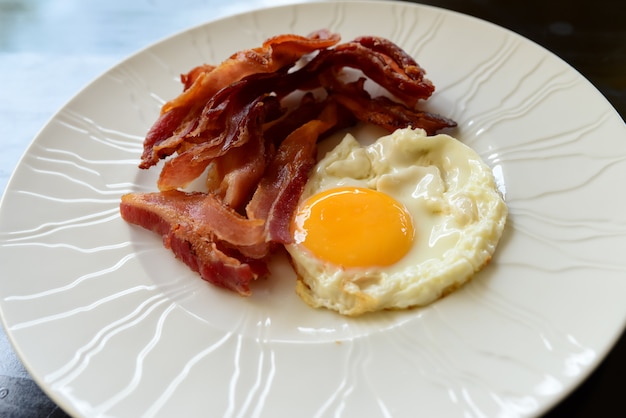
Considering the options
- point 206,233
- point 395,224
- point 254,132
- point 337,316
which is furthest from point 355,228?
point 254,132

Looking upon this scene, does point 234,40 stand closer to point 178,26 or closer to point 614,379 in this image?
point 178,26

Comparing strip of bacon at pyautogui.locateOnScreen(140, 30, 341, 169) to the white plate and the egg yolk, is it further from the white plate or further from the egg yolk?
the egg yolk

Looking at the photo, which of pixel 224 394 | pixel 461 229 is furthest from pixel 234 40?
pixel 224 394

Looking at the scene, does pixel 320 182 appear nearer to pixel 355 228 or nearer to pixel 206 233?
pixel 355 228

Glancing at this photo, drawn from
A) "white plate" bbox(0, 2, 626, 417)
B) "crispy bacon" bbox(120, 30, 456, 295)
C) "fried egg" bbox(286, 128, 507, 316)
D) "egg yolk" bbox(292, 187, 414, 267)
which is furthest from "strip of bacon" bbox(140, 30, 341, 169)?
"egg yolk" bbox(292, 187, 414, 267)

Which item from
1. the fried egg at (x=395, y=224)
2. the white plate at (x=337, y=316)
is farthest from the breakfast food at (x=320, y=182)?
the white plate at (x=337, y=316)

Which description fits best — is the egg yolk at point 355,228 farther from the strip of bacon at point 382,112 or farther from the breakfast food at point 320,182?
the strip of bacon at point 382,112

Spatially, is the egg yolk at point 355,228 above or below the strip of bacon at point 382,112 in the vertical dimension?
below
